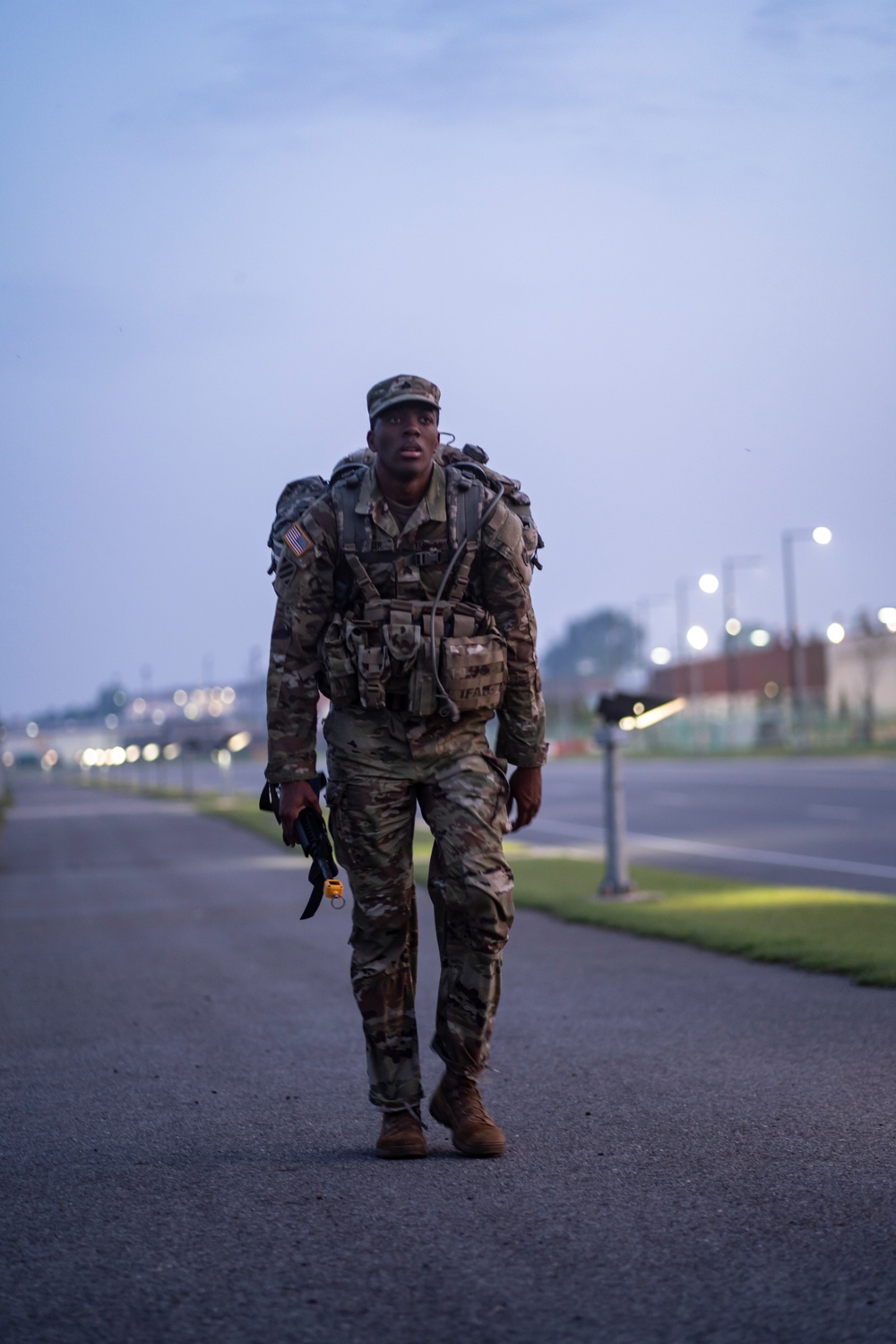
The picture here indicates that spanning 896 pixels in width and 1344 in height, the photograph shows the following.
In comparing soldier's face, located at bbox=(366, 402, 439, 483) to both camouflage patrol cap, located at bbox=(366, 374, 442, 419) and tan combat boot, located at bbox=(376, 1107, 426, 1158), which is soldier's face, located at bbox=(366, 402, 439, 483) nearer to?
camouflage patrol cap, located at bbox=(366, 374, 442, 419)

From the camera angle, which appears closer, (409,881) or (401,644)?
(401,644)

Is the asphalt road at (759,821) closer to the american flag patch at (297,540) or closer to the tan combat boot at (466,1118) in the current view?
the tan combat boot at (466,1118)

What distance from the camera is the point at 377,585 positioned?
5.27 metres

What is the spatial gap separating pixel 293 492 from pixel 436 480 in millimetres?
548

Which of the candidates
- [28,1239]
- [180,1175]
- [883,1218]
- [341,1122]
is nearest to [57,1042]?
[341,1122]

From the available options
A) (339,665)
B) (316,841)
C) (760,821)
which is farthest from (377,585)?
(760,821)

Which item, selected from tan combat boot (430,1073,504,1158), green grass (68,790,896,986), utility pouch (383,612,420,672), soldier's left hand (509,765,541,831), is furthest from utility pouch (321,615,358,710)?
green grass (68,790,896,986)

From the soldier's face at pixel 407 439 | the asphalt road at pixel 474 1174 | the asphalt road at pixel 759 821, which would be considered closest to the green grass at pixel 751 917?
the asphalt road at pixel 474 1174

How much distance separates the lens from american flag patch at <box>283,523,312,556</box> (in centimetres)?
521

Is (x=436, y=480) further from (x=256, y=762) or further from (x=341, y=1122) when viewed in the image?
(x=256, y=762)

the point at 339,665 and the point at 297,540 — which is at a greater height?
the point at 297,540

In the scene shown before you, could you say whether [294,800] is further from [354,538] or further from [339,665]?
[354,538]

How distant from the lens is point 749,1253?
3.88 meters

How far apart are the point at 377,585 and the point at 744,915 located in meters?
8.29
